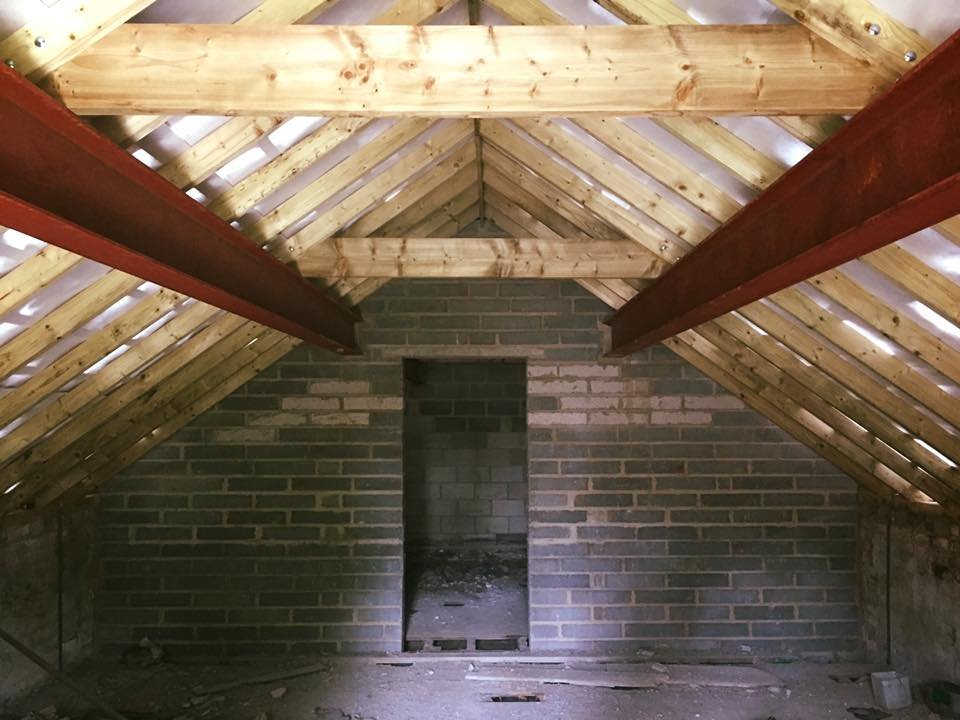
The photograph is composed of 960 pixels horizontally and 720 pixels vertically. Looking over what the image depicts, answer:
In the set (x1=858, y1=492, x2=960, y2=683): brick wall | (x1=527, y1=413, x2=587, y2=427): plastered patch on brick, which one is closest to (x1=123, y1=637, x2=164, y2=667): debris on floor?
(x1=527, y1=413, x2=587, y2=427): plastered patch on brick

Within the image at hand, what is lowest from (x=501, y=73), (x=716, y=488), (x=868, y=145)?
(x=716, y=488)

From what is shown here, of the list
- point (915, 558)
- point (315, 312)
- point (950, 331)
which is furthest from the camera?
point (915, 558)

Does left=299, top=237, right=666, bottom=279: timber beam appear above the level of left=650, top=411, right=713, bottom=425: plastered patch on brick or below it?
above

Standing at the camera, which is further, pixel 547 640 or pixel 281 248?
pixel 547 640

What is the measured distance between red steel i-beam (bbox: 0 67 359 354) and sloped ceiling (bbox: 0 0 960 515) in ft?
0.51

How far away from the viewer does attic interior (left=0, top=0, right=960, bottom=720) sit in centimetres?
193

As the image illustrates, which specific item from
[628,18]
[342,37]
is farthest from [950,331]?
[342,37]

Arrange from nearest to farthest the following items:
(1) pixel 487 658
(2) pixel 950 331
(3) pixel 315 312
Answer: (2) pixel 950 331
(3) pixel 315 312
(1) pixel 487 658

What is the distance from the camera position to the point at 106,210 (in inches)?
80.1

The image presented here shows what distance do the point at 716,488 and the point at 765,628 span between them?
3.61ft

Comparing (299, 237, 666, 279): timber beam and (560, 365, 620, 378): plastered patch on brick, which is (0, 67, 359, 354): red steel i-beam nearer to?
(299, 237, 666, 279): timber beam

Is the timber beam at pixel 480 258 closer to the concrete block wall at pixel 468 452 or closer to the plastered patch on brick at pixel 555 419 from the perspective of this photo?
the plastered patch on brick at pixel 555 419

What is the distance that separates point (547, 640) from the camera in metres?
5.80

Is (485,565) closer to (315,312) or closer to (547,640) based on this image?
(547,640)
